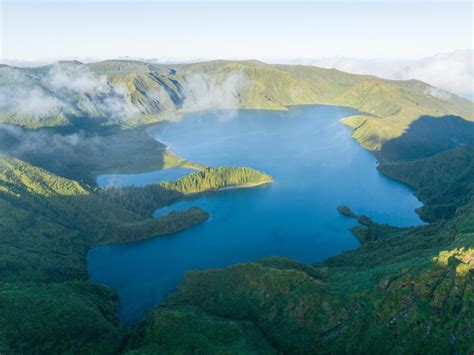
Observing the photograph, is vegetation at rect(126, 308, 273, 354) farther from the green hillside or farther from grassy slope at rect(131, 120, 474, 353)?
grassy slope at rect(131, 120, 474, 353)

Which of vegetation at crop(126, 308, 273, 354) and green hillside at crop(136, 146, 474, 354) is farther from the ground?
green hillside at crop(136, 146, 474, 354)

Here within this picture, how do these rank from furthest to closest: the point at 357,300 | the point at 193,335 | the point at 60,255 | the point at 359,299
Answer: the point at 60,255
the point at 357,300
the point at 359,299
the point at 193,335

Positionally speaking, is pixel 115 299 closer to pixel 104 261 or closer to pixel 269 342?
pixel 104 261

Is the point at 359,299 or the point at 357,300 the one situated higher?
the point at 359,299

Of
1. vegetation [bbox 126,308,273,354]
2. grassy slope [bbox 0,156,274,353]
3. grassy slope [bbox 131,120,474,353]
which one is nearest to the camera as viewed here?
grassy slope [bbox 131,120,474,353]

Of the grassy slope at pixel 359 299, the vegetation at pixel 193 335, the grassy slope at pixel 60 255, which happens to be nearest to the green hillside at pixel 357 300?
the grassy slope at pixel 359 299

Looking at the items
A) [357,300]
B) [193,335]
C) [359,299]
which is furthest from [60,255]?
[359,299]

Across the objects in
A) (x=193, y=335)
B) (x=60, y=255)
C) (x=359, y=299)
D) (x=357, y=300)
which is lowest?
(x=60, y=255)

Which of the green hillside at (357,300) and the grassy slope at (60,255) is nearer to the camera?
the green hillside at (357,300)

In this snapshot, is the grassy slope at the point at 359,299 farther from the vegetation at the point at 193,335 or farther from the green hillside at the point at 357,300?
the vegetation at the point at 193,335

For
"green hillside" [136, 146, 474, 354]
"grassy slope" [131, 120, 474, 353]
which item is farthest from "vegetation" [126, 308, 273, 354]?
"grassy slope" [131, 120, 474, 353]

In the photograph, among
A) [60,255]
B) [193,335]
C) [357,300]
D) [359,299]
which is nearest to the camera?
[193,335]

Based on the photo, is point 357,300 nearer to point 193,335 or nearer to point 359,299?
point 359,299

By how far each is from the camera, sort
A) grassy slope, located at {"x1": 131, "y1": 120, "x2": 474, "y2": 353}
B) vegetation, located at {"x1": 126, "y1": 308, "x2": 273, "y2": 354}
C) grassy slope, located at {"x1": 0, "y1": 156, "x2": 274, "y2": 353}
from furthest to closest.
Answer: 1. grassy slope, located at {"x1": 0, "y1": 156, "x2": 274, "y2": 353}
2. vegetation, located at {"x1": 126, "y1": 308, "x2": 273, "y2": 354}
3. grassy slope, located at {"x1": 131, "y1": 120, "x2": 474, "y2": 353}
